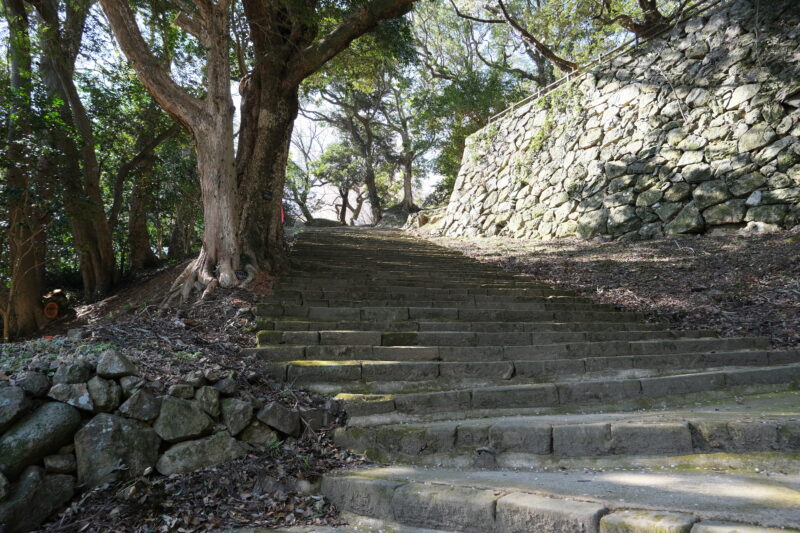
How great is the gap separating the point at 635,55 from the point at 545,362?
10720 millimetres

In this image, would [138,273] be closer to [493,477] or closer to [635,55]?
[493,477]

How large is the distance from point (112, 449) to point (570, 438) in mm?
2760

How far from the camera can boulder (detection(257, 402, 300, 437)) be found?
320 cm

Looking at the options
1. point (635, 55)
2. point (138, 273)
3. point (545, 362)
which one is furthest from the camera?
point (635, 55)

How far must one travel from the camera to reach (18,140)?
780cm

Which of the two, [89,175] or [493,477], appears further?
[89,175]

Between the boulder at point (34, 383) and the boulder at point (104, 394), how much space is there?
22 centimetres

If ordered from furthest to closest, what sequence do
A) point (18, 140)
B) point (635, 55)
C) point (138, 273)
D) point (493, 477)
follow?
point (635, 55), point (138, 273), point (18, 140), point (493, 477)

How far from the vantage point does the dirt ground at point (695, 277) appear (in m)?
5.80

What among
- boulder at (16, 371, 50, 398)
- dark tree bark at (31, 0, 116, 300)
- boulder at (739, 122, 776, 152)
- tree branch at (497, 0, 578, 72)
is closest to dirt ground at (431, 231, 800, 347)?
boulder at (739, 122, 776, 152)

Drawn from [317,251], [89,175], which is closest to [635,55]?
[317,251]

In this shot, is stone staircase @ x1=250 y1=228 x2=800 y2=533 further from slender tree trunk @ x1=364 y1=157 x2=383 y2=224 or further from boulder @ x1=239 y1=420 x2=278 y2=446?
slender tree trunk @ x1=364 y1=157 x2=383 y2=224

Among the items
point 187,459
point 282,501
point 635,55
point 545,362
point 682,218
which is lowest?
point 282,501

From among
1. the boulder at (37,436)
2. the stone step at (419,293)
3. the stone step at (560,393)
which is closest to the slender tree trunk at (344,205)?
the stone step at (419,293)
